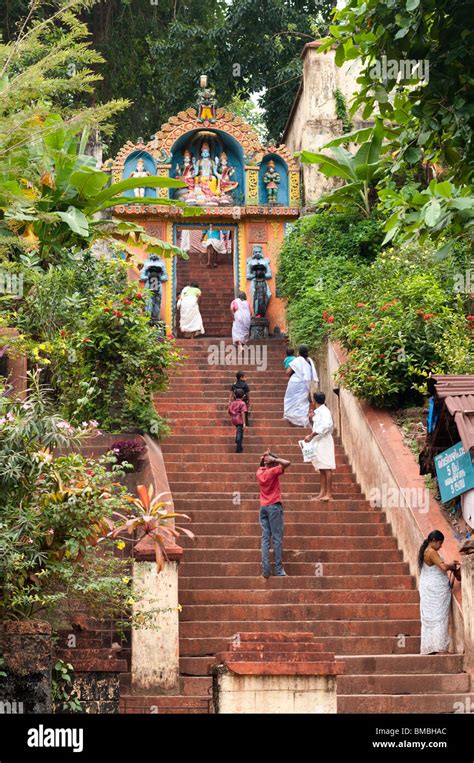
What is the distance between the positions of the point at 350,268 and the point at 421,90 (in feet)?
31.6

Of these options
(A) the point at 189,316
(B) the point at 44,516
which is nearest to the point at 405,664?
(B) the point at 44,516

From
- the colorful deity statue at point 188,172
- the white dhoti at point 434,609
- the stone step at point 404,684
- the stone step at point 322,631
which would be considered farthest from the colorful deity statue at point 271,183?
the stone step at point 404,684

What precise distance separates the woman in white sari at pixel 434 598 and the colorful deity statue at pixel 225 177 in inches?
558

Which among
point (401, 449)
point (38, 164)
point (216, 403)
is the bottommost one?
point (401, 449)

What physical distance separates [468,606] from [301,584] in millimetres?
2175

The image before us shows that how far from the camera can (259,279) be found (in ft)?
80.4

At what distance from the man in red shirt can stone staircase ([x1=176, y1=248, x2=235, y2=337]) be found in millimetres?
12334

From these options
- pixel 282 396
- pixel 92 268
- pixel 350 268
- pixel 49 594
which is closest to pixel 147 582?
pixel 49 594

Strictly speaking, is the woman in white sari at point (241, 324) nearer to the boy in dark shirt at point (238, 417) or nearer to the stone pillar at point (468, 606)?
the boy in dark shirt at point (238, 417)

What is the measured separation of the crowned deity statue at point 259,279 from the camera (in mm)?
24203

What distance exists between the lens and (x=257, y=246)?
82.1 ft

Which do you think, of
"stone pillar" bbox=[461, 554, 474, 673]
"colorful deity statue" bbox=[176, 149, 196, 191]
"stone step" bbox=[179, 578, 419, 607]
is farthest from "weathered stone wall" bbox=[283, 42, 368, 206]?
"stone pillar" bbox=[461, 554, 474, 673]

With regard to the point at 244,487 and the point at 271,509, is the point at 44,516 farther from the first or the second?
the point at 244,487
